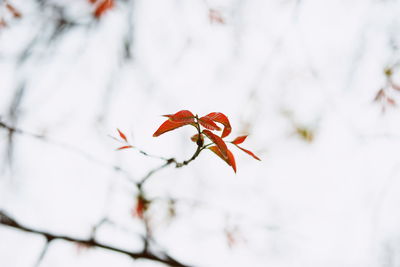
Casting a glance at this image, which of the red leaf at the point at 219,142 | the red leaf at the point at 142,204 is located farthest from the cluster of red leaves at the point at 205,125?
the red leaf at the point at 142,204

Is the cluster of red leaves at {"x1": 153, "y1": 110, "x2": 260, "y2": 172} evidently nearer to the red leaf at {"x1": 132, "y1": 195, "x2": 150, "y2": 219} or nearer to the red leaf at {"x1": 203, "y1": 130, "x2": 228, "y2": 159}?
the red leaf at {"x1": 203, "y1": 130, "x2": 228, "y2": 159}

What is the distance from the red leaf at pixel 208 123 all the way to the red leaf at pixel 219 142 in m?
0.02

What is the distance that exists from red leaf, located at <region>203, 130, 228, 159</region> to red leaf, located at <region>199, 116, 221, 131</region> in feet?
0.05

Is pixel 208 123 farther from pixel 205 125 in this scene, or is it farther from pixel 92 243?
pixel 92 243

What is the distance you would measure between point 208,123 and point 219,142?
7 centimetres

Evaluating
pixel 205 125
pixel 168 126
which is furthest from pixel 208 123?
pixel 168 126

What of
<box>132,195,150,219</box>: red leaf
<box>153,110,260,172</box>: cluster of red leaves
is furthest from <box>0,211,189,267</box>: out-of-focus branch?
<box>153,110,260,172</box>: cluster of red leaves

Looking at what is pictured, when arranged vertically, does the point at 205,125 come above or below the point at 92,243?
above

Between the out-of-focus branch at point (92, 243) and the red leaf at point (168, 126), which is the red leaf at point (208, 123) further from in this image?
the out-of-focus branch at point (92, 243)

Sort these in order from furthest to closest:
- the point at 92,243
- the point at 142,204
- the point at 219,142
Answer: the point at 142,204 → the point at 92,243 → the point at 219,142

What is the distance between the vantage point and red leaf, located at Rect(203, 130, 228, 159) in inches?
33.9

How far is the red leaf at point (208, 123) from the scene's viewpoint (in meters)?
0.90

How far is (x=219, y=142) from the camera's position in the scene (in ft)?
2.86

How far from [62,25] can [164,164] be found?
2.92 metres
